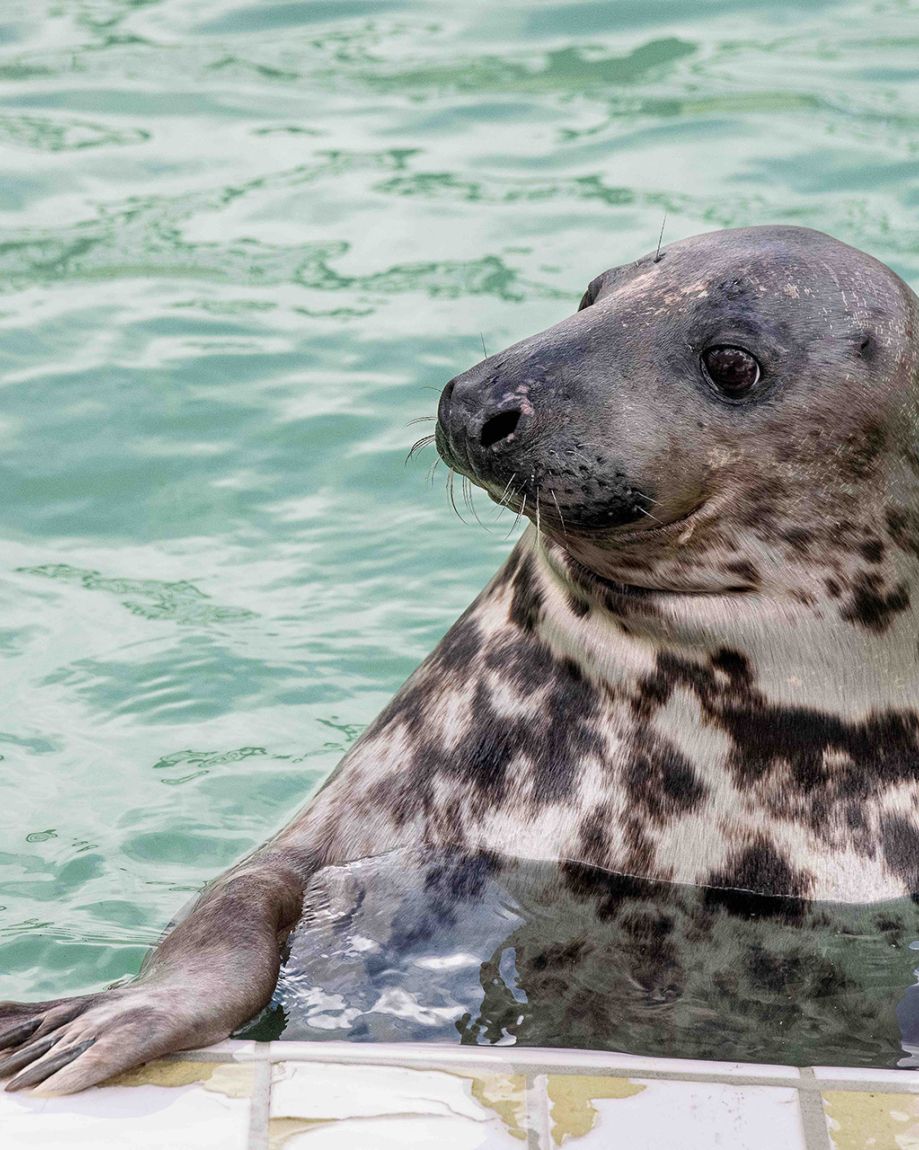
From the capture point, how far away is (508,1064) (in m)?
3.65

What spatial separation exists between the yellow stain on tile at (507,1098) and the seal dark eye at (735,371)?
140 centimetres

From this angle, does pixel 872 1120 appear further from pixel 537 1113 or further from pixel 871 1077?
pixel 537 1113

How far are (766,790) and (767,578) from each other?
1.39 ft

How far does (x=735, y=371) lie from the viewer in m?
4.20

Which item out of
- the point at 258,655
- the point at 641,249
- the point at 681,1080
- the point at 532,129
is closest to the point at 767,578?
the point at 681,1080

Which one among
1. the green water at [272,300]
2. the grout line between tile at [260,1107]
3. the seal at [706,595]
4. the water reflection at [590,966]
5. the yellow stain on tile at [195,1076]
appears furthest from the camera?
the green water at [272,300]

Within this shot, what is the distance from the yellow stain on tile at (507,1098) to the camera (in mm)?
3494

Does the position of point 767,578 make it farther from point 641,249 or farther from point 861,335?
point 641,249

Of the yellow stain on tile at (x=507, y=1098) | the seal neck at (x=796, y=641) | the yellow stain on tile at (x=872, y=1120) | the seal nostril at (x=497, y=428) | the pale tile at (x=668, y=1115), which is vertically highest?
the seal nostril at (x=497, y=428)

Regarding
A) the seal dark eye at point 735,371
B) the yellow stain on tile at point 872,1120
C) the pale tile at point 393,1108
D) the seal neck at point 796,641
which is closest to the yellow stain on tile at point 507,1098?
the pale tile at point 393,1108

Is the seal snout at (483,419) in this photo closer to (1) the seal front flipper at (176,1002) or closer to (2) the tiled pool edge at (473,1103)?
(1) the seal front flipper at (176,1002)

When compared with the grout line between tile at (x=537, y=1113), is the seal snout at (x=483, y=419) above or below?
above

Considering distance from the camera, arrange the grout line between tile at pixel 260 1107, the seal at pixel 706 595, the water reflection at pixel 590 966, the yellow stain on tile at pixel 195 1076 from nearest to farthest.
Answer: the grout line between tile at pixel 260 1107 < the yellow stain on tile at pixel 195 1076 < the water reflection at pixel 590 966 < the seal at pixel 706 595

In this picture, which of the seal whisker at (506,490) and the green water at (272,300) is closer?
the seal whisker at (506,490)
